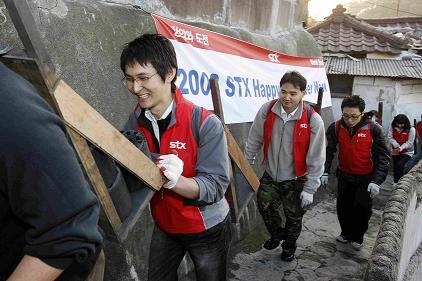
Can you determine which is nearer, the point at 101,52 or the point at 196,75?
the point at 101,52

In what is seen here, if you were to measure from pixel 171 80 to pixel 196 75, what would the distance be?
2.08 metres

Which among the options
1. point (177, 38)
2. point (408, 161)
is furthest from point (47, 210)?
point (408, 161)

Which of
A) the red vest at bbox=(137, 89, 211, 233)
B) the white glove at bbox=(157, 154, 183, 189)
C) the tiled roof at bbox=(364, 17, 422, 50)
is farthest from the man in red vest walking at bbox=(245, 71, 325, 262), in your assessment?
the tiled roof at bbox=(364, 17, 422, 50)

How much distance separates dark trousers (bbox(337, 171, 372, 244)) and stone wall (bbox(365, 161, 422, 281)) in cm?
64

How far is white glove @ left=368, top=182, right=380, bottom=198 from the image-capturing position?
421 centimetres

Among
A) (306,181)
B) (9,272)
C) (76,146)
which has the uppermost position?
(76,146)

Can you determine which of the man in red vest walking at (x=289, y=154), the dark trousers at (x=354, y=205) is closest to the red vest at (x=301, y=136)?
the man in red vest walking at (x=289, y=154)

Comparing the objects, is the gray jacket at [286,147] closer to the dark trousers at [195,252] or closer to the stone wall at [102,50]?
the stone wall at [102,50]

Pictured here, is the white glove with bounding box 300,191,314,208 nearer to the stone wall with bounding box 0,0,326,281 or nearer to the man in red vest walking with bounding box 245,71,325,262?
the man in red vest walking with bounding box 245,71,325,262

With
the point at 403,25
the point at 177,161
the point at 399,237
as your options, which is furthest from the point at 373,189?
the point at 403,25

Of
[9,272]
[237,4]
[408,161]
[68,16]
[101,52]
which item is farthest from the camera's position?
[408,161]

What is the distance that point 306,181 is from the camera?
376 cm

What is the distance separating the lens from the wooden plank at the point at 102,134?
125cm

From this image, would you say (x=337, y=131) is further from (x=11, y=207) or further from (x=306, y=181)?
(x=11, y=207)
